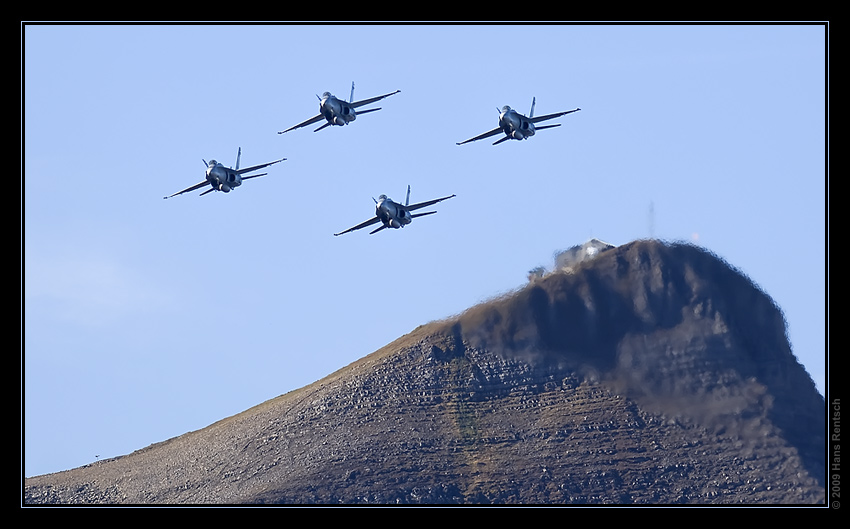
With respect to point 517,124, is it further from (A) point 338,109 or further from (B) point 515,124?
(A) point 338,109

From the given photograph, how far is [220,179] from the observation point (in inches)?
5728

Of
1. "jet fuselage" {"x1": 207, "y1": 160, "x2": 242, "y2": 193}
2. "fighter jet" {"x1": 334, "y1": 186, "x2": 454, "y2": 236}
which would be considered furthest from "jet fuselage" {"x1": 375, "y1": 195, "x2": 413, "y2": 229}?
"jet fuselage" {"x1": 207, "y1": 160, "x2": 242, "y2": 193}

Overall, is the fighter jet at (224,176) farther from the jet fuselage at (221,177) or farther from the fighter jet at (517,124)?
the fighter jet at (517,124)

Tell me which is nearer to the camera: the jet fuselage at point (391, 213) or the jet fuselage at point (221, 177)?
the jet fuselage at point (391, 213)

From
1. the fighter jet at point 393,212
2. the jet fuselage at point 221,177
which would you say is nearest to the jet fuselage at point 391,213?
the fighter jet at point 393,212

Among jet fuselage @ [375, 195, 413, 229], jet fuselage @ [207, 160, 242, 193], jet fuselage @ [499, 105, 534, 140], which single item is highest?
jet fuselage @ [499, 105, 534, 140]

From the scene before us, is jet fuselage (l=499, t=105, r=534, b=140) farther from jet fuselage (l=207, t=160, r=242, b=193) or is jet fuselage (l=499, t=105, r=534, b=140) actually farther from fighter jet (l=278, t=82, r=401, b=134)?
jet fuselage (l=207, t=160, r=242, b=193)

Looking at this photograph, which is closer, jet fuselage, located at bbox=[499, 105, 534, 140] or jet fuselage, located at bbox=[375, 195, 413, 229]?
jet fuselage, located at bbox=[375, 195, 413, 229]

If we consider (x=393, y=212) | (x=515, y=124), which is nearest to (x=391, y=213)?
(x=393, y=212)

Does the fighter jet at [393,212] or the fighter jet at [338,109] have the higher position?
the fighter jet at [338,109]
